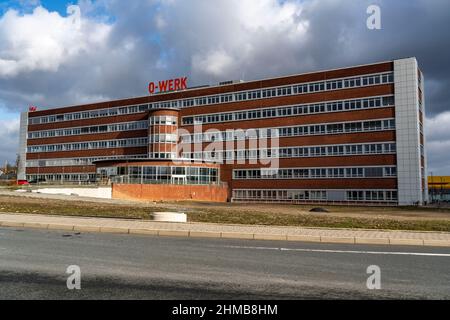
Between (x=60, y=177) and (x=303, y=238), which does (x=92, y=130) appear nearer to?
(x=60, y=177)

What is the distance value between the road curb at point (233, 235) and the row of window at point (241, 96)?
49292 millimetres

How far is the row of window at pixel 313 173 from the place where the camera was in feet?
189

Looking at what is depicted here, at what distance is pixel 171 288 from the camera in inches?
276

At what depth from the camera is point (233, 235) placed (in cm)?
1498

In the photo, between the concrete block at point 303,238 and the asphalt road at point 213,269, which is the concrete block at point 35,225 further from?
the concrete block at point 303,238

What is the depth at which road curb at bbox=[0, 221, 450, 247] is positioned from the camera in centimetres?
1354

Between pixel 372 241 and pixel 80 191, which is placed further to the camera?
pixel 80 191

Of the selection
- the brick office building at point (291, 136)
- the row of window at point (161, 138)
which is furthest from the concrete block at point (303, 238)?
the row of window at point (161, 138)

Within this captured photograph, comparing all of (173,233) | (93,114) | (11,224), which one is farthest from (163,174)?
(173,233)

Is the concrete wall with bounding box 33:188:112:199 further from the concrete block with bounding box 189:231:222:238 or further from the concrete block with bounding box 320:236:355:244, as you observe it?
the concrete block with bounding box 320:236:355:244

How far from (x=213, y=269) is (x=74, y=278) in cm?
A: 280
